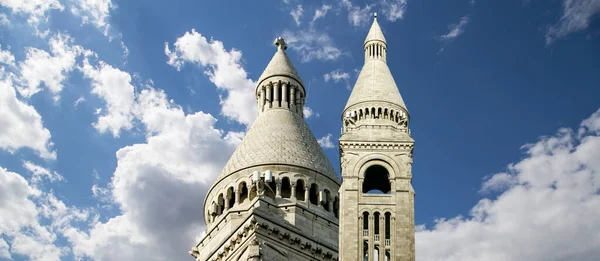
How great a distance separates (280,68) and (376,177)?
17.4 metres

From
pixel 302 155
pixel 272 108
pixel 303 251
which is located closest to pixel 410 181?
pixel 303 251

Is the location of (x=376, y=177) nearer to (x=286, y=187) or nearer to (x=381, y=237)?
(x=381, y=237)

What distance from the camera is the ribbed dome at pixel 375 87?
5697 cm

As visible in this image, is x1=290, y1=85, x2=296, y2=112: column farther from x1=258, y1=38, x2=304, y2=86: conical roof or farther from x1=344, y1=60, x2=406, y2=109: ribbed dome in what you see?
x1=344, y1=60, x2=406, y2=109: ribbed dome

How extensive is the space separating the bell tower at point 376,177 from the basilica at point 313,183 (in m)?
0.04

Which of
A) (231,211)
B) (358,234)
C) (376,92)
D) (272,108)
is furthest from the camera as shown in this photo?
(272,108)

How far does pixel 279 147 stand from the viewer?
64062 millimetres

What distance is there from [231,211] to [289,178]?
11.2 ft

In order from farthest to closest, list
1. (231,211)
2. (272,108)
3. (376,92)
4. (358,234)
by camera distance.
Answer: (272,108), (231,211), (376,92), (358,234)

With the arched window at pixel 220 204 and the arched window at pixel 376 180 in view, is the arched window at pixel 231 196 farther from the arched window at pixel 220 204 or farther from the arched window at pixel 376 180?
the arched window at pixel 376 180

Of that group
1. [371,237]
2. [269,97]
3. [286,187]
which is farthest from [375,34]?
[371,237]

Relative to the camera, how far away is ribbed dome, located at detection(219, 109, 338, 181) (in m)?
63.4

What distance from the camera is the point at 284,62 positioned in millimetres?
71000

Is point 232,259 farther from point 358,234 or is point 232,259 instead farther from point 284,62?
point 284,62
